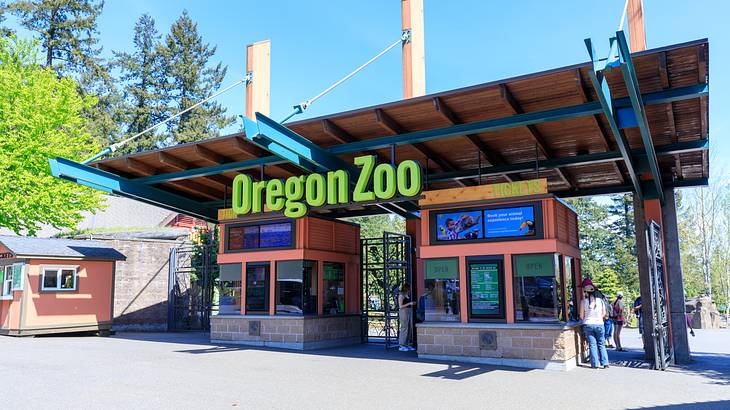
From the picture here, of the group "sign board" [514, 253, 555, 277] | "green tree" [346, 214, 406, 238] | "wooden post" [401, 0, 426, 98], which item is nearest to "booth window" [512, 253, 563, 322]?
"sign board" [514, 253, 555, 277]

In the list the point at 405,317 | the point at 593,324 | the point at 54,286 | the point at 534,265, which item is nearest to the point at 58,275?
the point at 54,286

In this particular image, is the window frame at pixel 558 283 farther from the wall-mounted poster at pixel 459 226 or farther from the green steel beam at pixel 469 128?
the green steel beam at pixel 469 128

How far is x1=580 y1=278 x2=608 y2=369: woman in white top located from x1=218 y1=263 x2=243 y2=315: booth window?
9.25 metres

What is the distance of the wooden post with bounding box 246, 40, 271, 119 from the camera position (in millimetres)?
15031

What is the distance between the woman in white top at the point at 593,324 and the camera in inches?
466

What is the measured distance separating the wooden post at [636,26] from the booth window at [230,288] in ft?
37.5

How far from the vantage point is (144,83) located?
4806 centimetres

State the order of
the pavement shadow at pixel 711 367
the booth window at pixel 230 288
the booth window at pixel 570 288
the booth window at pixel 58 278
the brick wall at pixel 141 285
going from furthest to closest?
the brick wall at pixel 141 285 → the booth window at pixel 58 278 → the booth window at pixel 230 288 → the booth window at pixel 570 288 → the pavement shadow at pixel 711 367

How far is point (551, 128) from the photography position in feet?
40.0

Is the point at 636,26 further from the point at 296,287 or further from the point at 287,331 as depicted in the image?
the point at 287,331

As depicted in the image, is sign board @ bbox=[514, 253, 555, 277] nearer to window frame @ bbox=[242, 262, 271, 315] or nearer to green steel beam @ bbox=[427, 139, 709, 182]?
green steel beam @ bbox=[427, 139, 709, 182]

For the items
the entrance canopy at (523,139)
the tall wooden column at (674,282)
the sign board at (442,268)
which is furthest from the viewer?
the tall wooden column at (674,282)

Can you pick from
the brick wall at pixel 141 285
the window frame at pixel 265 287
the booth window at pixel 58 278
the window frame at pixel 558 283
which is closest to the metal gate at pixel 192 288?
the brick wall at pixel 141 285

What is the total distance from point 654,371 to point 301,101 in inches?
375
